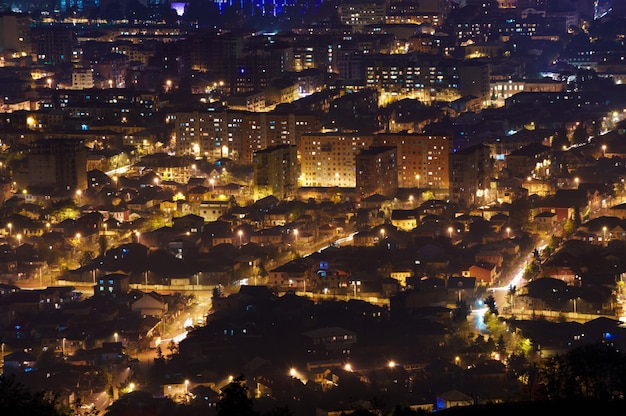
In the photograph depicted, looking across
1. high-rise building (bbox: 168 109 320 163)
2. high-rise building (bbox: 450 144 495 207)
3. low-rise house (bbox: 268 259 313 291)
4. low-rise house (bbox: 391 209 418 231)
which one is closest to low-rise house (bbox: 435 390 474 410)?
low-rise house (bbox: 268 259 313 291)

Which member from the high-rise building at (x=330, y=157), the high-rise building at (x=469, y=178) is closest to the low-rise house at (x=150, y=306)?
the high-rise building at (x=469, y=178)

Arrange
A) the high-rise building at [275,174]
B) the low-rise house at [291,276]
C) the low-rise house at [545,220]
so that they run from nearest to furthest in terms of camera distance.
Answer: the low-rise house at [291,276] → the low-rise house at [545,220] → the high-rise building at [275,174]

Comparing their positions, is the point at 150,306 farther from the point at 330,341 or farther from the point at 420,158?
the point at 420,158

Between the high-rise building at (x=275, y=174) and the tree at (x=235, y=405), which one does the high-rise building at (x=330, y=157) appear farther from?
the tree at (x=235, y=405)

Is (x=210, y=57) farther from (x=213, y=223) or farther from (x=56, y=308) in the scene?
(x=56, y=308)

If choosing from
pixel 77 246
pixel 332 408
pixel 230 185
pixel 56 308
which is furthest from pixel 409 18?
pixel 332 408

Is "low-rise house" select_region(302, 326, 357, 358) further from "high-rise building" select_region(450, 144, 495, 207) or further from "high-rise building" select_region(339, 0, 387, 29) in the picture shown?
"high-rise building" select_region(339, 0, 387, 29)
